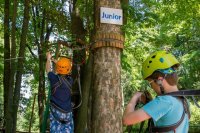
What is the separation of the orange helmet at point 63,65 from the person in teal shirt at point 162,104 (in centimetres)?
245

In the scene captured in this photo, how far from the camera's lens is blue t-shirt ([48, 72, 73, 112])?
5043 millimetres

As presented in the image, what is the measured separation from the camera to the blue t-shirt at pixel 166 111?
91.9 inches

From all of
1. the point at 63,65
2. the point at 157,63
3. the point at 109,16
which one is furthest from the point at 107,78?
the point at 63,65

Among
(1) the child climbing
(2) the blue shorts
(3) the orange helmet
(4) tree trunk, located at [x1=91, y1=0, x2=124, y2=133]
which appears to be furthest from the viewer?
(2) the blue shorts

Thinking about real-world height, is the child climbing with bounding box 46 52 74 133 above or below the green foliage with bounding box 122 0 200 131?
below

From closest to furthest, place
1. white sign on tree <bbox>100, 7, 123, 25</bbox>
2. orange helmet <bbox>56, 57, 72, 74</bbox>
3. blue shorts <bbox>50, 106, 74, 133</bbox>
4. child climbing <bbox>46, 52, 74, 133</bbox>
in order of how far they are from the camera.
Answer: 1. white sign on tree <bbox>100, 7, 123, 25</bbox>
2. orange helmet <bbox>56, 57, 72, 74</bbox>
3. child climbing <bbox>46, 52, 74, 133</bbox>
4. blue shorts <bbox>50, 106, 74, 133</bbox>

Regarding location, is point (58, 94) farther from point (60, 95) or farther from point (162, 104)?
point (162, 104)

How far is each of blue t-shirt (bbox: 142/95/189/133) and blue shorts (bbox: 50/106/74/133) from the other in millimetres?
2966

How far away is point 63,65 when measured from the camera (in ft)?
16.4

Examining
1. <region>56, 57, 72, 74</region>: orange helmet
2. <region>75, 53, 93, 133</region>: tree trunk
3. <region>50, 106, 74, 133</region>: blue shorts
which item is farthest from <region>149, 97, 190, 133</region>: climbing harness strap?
<region>75, 53, 93, 133</region>: tree trunk

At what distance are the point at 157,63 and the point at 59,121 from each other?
9.93 feet

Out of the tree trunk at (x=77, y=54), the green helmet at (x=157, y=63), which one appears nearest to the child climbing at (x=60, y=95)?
the green helmet at (x=157, y=63)

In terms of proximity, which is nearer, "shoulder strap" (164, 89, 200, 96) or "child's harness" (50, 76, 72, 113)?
"shoulder strap" (164, 89, 200, 96)

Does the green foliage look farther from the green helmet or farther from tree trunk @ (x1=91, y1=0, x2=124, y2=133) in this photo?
the green helmet
